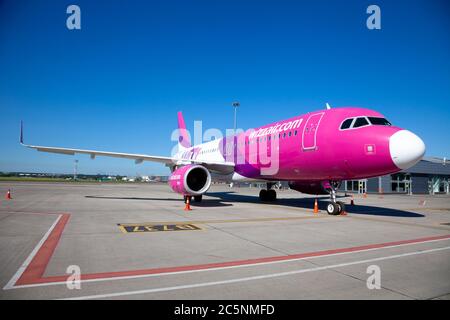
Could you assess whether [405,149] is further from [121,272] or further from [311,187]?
[121,272]

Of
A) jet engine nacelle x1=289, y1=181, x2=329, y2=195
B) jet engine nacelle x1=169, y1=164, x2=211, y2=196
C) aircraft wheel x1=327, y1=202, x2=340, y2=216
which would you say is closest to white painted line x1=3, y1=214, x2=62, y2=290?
jet engine nacelle x1=169, y1=164, x2=211, y2=196

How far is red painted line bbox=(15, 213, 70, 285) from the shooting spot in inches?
169

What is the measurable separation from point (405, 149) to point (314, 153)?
344cm

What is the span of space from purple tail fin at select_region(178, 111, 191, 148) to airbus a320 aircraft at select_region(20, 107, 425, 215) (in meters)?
10.9

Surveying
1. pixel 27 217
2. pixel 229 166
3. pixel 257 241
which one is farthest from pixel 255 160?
pixel 27 217

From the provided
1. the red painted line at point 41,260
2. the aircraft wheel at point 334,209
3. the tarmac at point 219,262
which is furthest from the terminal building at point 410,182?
the red painted line at point 41,260

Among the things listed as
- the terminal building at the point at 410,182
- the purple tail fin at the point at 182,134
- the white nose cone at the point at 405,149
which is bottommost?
the terminal building at the point at 410,182

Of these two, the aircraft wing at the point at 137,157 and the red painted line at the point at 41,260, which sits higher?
the aircraft wing at the point at 137,157

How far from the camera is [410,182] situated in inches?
1735

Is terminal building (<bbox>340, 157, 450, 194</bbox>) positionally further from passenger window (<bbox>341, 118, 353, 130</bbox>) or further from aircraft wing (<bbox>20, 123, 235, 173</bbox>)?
passenger window (<bbox>341, 118, 353, 130</bbox>)

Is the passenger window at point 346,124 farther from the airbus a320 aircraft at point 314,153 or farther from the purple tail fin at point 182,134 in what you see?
the purple tail fin at point 182,134

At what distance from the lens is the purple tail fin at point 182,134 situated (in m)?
30.4
